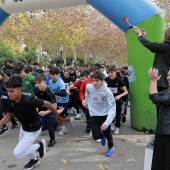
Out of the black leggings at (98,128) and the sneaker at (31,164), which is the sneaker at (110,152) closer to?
the black leggings at (98,128)

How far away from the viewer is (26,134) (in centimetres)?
394

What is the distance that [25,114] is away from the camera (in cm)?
379

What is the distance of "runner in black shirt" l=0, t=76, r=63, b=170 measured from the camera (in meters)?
3.55

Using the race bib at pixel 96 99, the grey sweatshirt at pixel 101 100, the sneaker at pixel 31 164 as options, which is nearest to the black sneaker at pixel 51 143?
the sneaker at pixel 31 164

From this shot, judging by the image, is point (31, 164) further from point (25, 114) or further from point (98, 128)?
point (98, 128)

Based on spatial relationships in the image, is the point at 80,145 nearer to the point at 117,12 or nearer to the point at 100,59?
the point at 117,12

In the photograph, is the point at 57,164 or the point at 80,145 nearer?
the point at 57,164

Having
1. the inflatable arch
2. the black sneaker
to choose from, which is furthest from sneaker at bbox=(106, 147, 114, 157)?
the inflatable arch

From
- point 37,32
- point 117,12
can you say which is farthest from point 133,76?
point 37,32

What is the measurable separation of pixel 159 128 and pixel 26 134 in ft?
7.02

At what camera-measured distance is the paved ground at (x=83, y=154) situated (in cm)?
426

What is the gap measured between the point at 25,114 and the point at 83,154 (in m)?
1.65

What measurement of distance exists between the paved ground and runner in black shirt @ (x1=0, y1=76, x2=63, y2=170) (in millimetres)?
455

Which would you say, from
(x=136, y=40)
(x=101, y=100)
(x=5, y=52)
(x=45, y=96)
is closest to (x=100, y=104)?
(x=101, y=100)
